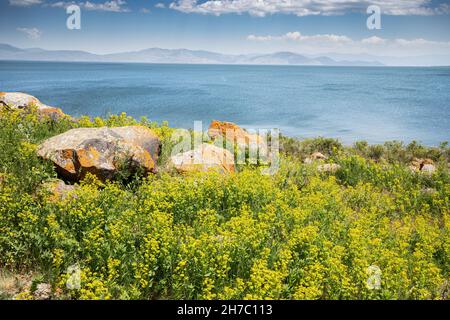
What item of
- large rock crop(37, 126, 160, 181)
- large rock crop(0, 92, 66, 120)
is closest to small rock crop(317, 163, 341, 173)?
large rock crop(37, 126, 160, 181)

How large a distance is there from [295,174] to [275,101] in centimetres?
5660

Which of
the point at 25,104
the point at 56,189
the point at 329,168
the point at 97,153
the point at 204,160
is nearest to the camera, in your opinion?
the point at 56,189

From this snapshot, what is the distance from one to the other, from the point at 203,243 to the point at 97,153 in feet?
16.0

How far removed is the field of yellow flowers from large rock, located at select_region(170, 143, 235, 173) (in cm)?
83

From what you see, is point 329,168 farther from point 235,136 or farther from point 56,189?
point 56,189

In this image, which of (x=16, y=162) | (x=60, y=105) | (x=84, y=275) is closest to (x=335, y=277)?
(x=84, y=275)

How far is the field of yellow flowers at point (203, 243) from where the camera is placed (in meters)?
6.32

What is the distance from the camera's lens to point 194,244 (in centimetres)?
668

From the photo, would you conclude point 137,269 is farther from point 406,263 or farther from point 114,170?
point 406,263

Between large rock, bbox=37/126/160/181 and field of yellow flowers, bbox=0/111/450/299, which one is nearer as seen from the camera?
field of yellow flowers, bbox=0/111/450/299

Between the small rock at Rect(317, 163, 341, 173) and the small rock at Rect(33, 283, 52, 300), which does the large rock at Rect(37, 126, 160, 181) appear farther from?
the small rock at Rect(317, 163, 341, 173)

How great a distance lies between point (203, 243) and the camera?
22.6 feet

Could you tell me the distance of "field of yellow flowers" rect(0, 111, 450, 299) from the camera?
6.32 m

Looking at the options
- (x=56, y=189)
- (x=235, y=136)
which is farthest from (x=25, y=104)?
(x=235, y=136)
